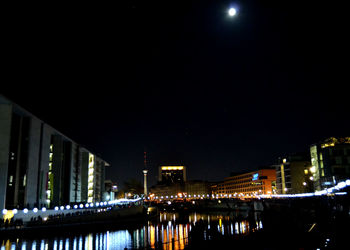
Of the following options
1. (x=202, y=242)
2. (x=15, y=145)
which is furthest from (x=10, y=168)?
(x=202, y=242)

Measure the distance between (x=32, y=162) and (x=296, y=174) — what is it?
9076 centimetres

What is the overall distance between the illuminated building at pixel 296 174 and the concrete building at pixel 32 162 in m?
73.8

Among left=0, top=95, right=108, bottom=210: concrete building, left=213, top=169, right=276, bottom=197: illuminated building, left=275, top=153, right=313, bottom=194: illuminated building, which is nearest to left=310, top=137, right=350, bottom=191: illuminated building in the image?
left=275, top=153, right=313, bottom=194: illuminated building

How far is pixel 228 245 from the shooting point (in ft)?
82.4

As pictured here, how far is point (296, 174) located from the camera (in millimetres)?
116312

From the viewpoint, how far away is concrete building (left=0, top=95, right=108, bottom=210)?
4928 centimetres

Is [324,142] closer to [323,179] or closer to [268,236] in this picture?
[323,179]

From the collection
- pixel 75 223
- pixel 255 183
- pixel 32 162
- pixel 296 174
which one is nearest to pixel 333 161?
pixel 296 174

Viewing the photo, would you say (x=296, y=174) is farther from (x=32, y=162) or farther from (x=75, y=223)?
(x=32, y=162)

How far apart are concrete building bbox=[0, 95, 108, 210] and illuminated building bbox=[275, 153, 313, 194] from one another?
7384cm

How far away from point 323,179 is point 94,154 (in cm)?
6681

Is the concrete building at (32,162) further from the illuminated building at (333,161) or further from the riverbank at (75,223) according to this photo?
the illuminated building at (333,161)

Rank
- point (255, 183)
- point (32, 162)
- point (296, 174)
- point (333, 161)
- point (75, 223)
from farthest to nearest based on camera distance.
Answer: point (255, 183), point (296, 174), point (333, 161), point (32, 162), point (75, 223)

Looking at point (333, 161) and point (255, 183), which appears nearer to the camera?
point (333, 161)
